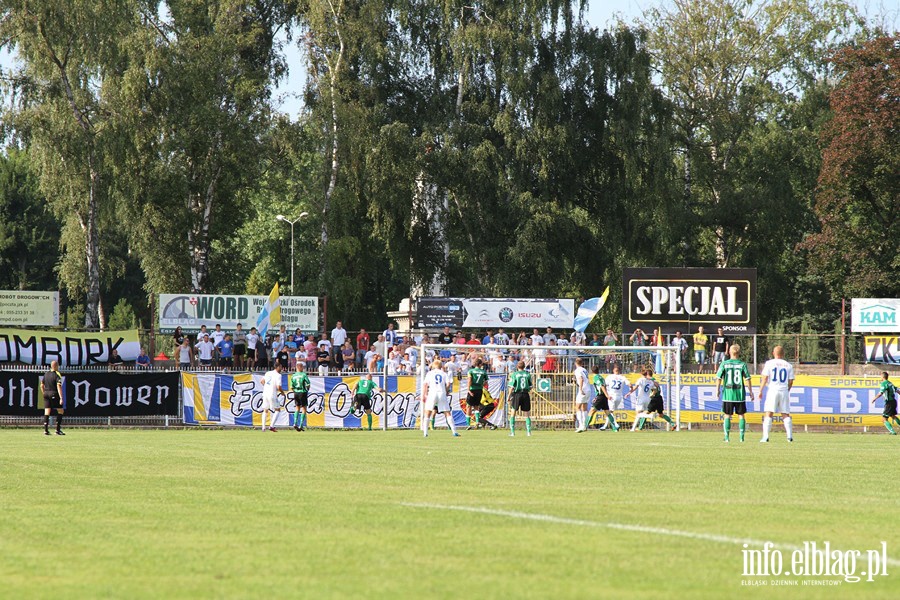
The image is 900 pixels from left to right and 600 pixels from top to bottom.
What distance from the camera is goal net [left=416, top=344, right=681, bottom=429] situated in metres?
38.1

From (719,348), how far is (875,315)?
423 inches

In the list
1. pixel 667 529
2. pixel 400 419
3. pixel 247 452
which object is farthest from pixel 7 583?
pixel 400 419

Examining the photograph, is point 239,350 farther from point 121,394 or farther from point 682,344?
point 682,344

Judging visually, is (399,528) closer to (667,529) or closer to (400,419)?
(667,529)

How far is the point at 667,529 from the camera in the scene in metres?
8.64

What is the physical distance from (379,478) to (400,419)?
950 inches

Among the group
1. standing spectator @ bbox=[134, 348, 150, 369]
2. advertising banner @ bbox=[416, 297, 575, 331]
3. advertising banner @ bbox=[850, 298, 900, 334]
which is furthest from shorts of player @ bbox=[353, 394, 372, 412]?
advertising banner @ bbox=[850, 298, 900, 334]

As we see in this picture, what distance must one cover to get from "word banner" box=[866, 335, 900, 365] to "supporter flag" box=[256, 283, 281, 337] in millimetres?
20752

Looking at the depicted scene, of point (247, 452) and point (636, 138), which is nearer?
point (247, 452)

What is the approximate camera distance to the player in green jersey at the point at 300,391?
35594mm

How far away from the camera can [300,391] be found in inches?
1401

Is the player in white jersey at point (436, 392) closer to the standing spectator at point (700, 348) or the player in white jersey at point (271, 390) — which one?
the player in white jersey at point (271, 390)

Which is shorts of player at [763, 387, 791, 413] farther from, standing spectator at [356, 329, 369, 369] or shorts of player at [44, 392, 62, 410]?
standing spectator at [356, 329, 369, 369]

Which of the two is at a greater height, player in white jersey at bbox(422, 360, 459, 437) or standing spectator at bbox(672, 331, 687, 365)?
standing spectator at bbox(672, 331, 687, 365)
